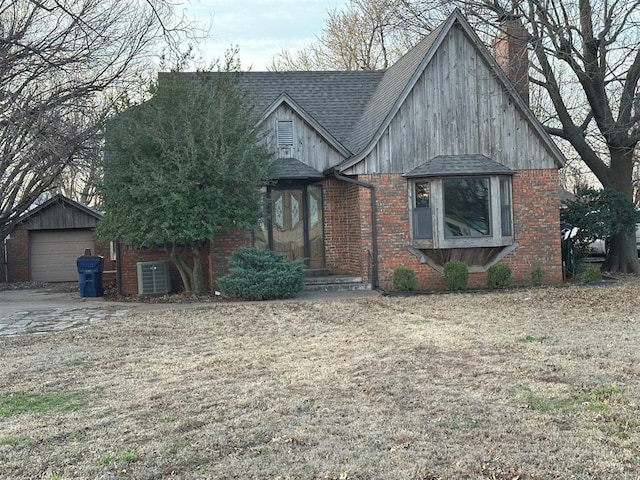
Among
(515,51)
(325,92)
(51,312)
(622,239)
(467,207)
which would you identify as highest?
(515,51)

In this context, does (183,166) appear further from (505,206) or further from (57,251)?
(57,251)

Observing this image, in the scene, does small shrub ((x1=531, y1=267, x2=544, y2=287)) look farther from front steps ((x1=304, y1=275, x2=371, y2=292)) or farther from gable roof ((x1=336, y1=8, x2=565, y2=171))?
front steps ((x1=304, y1=275, x2=371, y2=292))

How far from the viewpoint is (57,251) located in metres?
30.9

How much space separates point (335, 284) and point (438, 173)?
3.69 metres

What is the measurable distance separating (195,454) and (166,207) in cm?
1169

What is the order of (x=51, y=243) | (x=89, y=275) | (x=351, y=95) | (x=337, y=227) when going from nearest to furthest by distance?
(x=89, y=275)
(x=337, y=227)
(x=351, y=95)
(x=51, y=243)

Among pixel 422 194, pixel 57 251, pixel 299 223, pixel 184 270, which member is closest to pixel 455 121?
pixel 422 194

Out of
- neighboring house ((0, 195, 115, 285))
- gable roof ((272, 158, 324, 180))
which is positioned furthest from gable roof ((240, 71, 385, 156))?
neighboring house ((0, 195, 115, 285))

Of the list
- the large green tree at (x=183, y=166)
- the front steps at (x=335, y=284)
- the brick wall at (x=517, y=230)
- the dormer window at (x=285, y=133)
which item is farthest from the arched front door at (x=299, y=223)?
the large green tree at (x=183, y=166)

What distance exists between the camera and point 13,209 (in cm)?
2652

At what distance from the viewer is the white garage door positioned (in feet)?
101

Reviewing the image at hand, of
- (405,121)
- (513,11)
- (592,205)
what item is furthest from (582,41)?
(405,121)

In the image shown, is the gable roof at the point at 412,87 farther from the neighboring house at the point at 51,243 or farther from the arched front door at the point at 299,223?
the neighboring house at the point at 51,243

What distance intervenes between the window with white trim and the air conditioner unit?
633 centimetres
